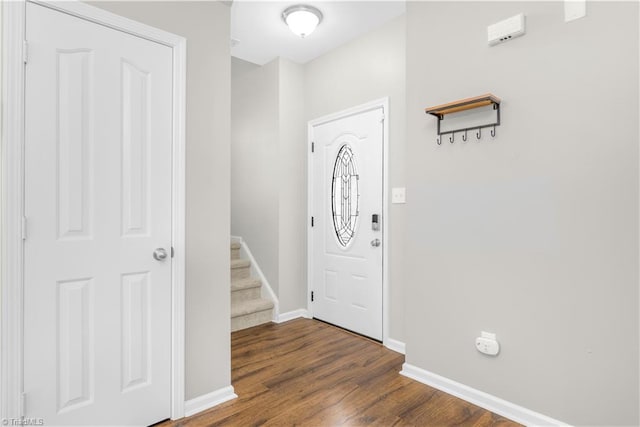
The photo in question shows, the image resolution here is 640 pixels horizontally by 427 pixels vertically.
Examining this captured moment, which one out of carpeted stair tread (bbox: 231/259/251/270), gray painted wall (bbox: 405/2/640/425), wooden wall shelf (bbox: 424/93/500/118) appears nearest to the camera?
gray painted wall (bbox: 405/2/640/425)

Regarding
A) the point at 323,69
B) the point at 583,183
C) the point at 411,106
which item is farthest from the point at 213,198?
the point at 323,69

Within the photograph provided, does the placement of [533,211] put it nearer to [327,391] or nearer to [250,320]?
[327,391]

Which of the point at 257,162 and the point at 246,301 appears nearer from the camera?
the point at 246,301

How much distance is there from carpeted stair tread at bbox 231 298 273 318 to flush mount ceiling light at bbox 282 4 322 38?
2509 mm

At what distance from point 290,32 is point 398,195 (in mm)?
1747

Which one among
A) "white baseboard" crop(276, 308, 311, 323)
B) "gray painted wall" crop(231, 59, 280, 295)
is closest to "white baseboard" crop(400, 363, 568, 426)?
"white baseboard" crop(276, 308, 311, 323)

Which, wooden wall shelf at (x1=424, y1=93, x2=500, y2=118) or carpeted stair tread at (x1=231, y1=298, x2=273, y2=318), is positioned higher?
wooden wall shelf at (x1=424, y1=93, x2=500, y2=118)

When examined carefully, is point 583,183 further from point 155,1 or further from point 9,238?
point 9,238

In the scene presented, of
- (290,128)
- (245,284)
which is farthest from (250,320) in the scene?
(290,128)

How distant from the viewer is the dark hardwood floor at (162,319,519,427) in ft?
6.48

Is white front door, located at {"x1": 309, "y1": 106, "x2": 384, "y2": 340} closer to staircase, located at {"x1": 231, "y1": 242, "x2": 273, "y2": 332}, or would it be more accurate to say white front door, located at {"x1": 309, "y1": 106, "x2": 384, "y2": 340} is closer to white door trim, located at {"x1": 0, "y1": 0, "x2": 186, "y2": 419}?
staircase, located at {"x1": 231, "y1": 242, "x2": 273, "y2": 332}

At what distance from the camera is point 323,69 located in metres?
3.66

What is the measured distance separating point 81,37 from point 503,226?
235cm

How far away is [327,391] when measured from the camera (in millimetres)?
2281
